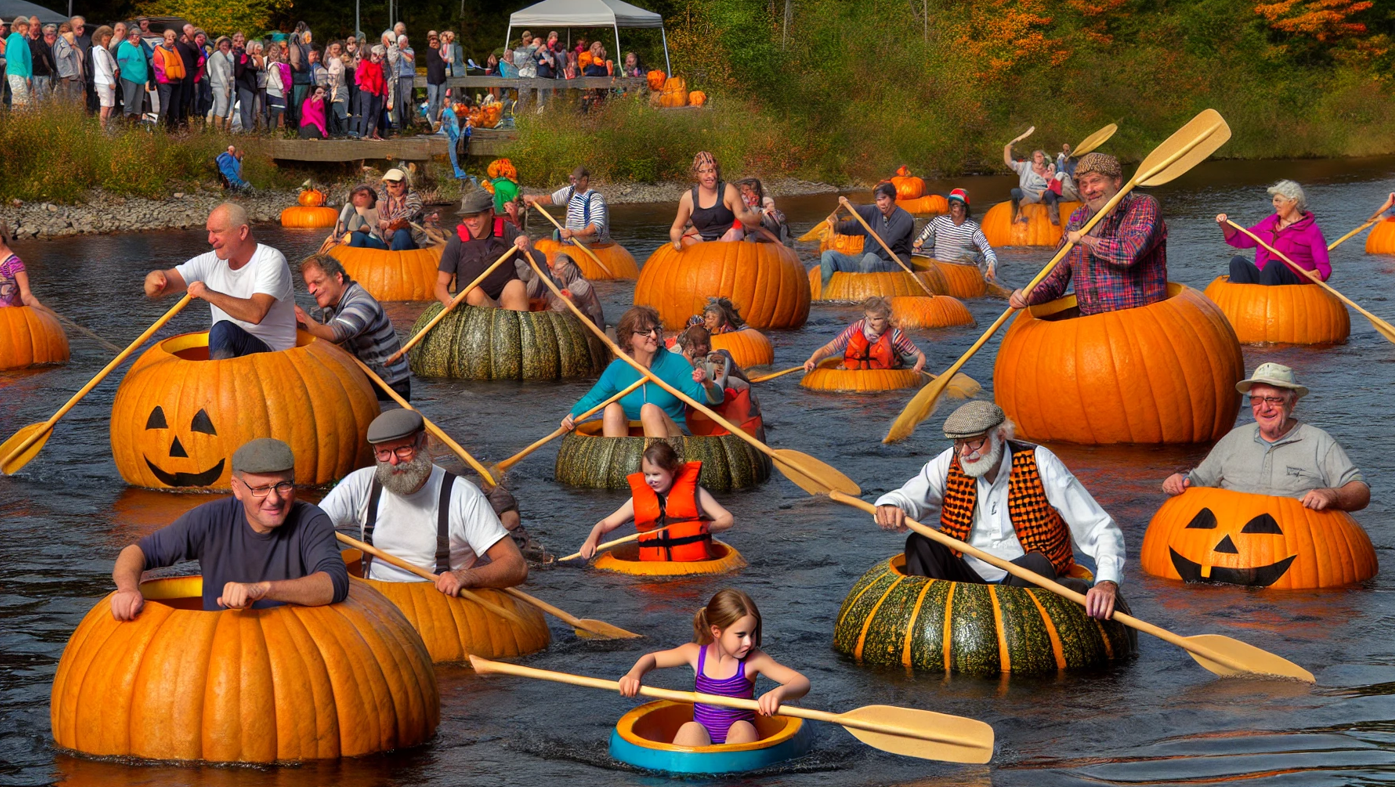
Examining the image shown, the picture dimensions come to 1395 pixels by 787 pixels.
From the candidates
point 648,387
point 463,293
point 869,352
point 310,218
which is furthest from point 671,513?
point 310,218

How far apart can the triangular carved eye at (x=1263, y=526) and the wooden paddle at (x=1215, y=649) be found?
167cm

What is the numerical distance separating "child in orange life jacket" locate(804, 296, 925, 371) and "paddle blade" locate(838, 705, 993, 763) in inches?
404

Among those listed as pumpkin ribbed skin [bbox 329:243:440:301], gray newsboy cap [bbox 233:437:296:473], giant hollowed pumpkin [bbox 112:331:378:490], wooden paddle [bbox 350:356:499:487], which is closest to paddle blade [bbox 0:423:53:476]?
giant hollowed pumpkin [bbox 112:331:378:490]

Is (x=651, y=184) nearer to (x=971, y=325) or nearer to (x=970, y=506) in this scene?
(x=971, y=325)

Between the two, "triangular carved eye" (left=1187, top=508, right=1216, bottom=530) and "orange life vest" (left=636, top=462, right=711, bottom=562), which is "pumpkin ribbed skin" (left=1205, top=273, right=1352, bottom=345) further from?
"orange life vest" (left=636, top=462, right=711, bottom=562)

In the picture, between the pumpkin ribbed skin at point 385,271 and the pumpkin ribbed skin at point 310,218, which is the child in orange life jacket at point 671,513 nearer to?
the pumpkin ribbed skin at point 385,271

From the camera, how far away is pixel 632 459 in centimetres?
1355

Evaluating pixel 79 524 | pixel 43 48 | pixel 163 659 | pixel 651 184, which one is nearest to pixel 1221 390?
pixel 79 524

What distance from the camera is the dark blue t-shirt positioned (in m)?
7.71

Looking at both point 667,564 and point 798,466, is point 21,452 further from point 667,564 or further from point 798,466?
point 798,466

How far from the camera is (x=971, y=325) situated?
75.9 ft

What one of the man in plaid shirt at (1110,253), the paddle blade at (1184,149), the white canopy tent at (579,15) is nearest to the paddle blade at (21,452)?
the man in plaid shirt at (1110,253)

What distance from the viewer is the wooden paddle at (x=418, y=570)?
8836 mm

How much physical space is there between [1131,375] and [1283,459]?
3786mm
